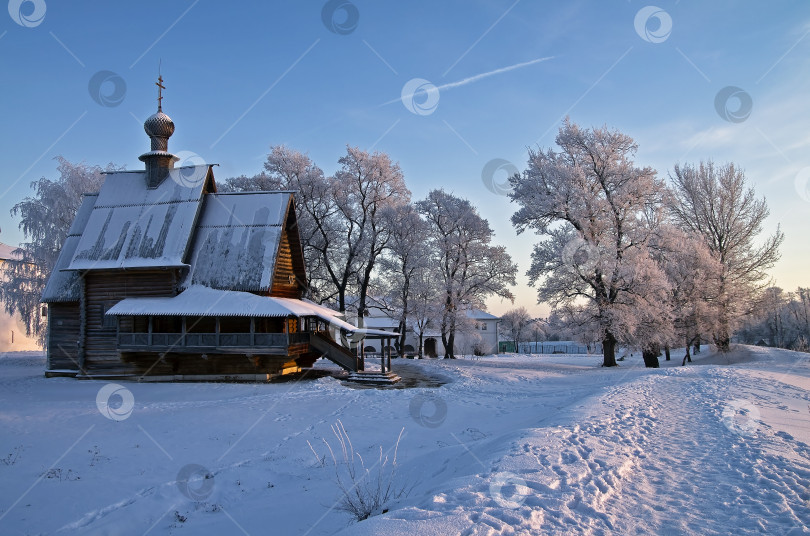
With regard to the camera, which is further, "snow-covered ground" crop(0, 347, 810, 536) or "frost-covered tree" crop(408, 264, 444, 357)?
"frost-covered tree" crop(408, 264, 444, 357)

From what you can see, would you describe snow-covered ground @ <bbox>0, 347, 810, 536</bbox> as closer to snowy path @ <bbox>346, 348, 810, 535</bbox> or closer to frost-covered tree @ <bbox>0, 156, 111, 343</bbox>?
snowy path @ <bbox>346, 348, 810, 535</bbox>

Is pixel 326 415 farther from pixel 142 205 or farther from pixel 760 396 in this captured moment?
pixel 142 205

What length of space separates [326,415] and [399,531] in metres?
10.9

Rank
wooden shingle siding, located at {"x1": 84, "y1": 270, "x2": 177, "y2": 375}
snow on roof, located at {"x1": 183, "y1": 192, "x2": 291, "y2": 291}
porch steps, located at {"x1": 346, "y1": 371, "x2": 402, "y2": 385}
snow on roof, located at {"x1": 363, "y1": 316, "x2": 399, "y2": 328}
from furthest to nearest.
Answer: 1. snow on roof, located at {"x1": 363, "y1": 316, "x2": 399, "y2": 328}
2. wooden shingle siding, located at {"x1": 84, "y1": 270, "x2": 177, "y2": 375}
3. snow on roof, located at {"x1": 183, "y1": 192, "x2": 291, "y2": 291}
4. porch steps, located at {"x1": 346, "y1": 371, "x2": 402, "y2": 385}

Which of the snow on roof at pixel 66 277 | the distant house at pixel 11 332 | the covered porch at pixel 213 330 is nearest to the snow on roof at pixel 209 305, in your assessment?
the covered porch at pixel 213 330

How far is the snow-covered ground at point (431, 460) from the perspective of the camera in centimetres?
549

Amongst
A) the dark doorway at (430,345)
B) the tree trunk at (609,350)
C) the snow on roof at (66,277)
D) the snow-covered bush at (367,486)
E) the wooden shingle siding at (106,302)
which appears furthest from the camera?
the dark doorway at (430,345)

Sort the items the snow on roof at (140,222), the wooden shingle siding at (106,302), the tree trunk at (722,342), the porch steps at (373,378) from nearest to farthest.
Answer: the porch steps at (373,378) → the snow on roof at (140,222) → the wooden shingle siding at (106,302) → the tree trunk at (722,342)

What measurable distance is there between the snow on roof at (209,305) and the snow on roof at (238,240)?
32.2 inches

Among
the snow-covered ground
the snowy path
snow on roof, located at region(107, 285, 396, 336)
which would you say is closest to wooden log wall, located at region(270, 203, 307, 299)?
snow on roof, located at region(107, 285, 396, 336)

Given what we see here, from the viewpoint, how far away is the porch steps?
22.5m

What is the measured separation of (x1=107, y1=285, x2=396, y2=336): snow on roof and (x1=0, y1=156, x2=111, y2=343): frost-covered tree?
12663mm

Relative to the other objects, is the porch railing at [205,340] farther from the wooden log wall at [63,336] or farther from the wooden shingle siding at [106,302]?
the wooden log wall at [63,336]

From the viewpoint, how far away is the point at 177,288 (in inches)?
929
